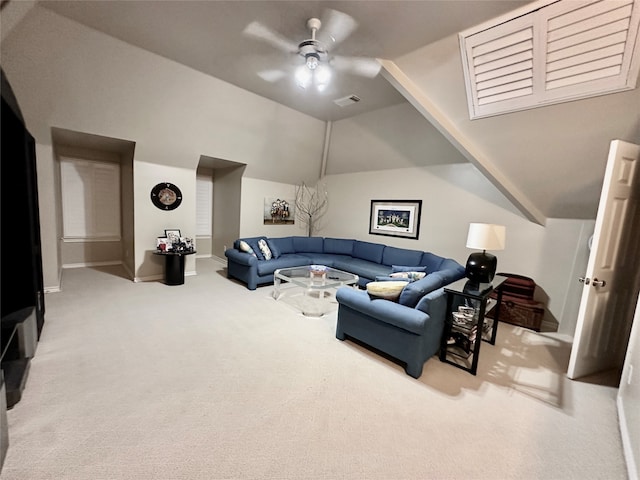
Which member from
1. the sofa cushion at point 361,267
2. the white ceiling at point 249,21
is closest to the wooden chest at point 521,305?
the sofa cushion at point 361,267

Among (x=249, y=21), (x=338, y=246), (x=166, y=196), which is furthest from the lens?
(x=338, y=246)

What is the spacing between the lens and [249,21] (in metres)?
2.47

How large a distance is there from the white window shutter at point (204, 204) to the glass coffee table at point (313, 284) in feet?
10.3

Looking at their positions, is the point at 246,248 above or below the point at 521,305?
above

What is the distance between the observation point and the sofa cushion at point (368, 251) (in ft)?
16.9

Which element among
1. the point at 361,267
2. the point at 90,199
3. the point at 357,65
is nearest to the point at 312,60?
the point at 357,65

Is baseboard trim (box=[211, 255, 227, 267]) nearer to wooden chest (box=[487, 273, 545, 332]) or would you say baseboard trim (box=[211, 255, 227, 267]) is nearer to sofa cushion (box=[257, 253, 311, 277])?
sofa cushion (box=[257, 253, 311, 277])

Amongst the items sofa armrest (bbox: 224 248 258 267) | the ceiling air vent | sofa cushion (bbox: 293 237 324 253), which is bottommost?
sofa armrest (bbox: 224 248 258 267)

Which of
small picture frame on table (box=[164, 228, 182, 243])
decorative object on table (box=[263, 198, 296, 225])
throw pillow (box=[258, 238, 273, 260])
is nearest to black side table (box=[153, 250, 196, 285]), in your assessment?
small picture frame on table (box=[164, 228, 182, 243])

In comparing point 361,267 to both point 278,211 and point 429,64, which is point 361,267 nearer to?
point 278,211

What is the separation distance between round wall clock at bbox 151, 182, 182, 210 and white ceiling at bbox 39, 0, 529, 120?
6.80ft

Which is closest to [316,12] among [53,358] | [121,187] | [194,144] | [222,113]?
[222,113]

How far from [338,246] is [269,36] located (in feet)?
13.2

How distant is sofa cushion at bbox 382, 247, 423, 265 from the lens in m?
4.57
